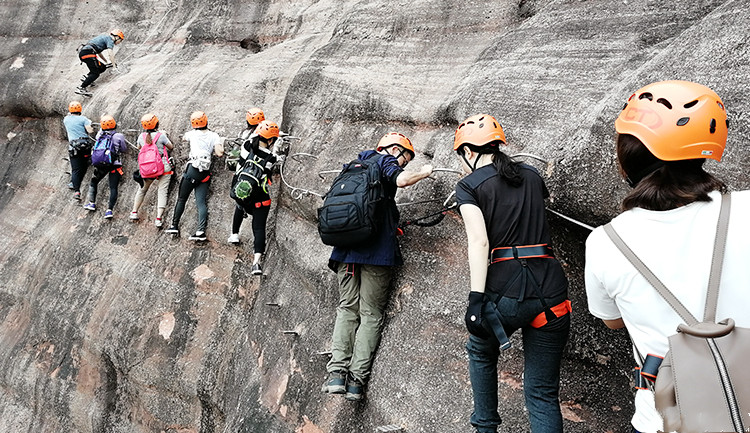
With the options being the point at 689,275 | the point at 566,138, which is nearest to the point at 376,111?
the point at 566,138

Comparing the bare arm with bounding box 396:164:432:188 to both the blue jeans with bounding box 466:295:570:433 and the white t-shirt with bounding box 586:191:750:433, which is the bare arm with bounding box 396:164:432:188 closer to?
the blue jeans with bounding box 466:295:570:433

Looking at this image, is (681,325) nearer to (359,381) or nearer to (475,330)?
(475,330)

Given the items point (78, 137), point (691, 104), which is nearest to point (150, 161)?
point (78, 137)

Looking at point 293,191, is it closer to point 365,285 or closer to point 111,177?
point 365,285

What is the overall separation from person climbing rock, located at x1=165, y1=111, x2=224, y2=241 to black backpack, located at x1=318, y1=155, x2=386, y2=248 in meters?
5.07

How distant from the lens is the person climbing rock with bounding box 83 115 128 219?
40.0 ft

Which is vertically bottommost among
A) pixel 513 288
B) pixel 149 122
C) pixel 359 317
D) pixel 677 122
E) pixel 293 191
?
pixel 359 317

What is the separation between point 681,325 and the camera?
2.40 meters

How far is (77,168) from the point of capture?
13.5 meters

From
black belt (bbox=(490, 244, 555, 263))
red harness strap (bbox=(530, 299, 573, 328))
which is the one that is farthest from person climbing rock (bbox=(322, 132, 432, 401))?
red harness strap (bbox=(530, 299, 573, 328))

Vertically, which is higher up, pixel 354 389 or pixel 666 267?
pixel 666 267

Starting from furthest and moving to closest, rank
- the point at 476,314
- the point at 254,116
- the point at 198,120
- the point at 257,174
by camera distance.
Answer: the point at 198,120, the point at 254,116, the point at 257,174, the point at 476,314

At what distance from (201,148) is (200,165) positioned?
0.30m

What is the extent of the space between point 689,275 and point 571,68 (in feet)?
14.2
